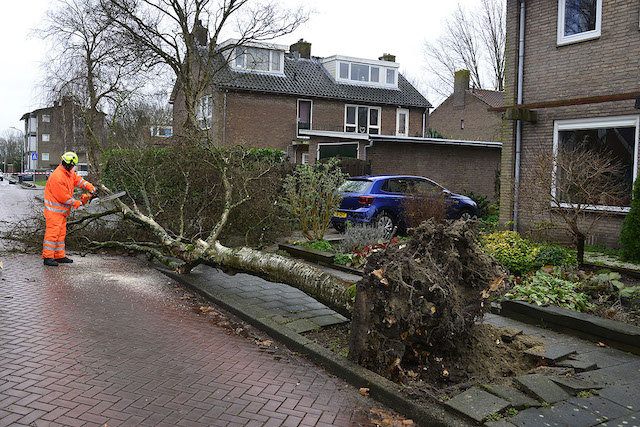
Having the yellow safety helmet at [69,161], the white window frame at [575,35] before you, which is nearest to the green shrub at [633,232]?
the white window frame at [575,35]

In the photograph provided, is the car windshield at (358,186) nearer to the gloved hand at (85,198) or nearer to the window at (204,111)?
the window at (204,111)

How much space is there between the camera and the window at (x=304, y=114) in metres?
32.3

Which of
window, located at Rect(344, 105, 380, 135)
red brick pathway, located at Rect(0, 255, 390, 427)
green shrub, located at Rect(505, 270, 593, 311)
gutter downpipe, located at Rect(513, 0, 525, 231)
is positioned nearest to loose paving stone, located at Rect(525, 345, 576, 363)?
green shrub, located at Rect(505, 270, 593, 311)

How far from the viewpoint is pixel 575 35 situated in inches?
436

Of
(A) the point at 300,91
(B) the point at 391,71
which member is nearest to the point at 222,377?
(A) the point at 300,91

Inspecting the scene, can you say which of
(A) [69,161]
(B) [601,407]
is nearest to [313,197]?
(A) [69,161]

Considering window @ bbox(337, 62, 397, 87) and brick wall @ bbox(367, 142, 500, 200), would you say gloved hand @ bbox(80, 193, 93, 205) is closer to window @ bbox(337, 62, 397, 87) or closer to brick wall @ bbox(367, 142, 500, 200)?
brick wall @ bbox(367, 142, 500, 200)

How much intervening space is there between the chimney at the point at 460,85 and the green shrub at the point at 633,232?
105 feet

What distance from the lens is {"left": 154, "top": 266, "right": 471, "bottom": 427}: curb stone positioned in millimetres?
3643

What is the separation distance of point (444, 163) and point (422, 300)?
60.6ft

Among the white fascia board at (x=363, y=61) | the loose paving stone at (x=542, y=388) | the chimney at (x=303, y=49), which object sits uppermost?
the chimney at (x=303, y=49)

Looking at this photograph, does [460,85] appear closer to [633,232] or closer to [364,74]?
[364,74]

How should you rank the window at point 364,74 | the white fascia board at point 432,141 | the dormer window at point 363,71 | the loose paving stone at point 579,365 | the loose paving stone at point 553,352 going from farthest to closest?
the window at point 364,74, the dormer window at point 363,71, the white fascia board at point 432,141, the loose paving stone at point 553,352, the loose paving stone at point 579,365

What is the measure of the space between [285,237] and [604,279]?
702 cm
